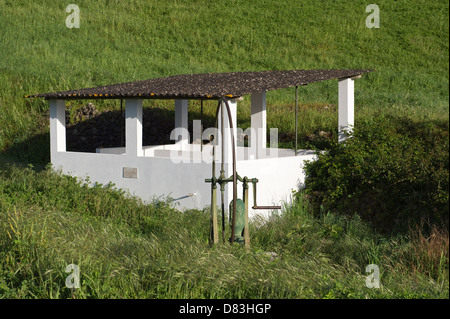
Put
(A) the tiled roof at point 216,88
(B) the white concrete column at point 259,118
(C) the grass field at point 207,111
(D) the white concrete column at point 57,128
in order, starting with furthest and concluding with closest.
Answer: (B) the white concrete column at point 259,118 < (D) the white concrete column at point 57,128 < (A) the tiled roof at point 216,88 < (C) the grass field at point 207,111

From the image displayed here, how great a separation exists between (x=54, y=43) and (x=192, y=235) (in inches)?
856

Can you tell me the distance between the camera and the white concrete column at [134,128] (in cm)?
1188

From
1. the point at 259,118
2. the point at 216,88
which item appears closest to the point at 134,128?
the point at 216,88

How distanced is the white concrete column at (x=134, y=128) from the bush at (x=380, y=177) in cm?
342

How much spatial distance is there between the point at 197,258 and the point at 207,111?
13.8 meters

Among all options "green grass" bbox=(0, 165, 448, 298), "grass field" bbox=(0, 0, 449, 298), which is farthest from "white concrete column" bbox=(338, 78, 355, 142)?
"green grass" bbox=(0, 165, 448, 298)

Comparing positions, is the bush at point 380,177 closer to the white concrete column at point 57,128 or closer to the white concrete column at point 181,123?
the white concrete column at point 181,123

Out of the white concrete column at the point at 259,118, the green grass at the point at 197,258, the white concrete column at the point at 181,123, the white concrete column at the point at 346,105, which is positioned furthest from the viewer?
the white concrete column at the point at 181,123

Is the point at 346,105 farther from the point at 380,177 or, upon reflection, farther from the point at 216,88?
the point at 216,88

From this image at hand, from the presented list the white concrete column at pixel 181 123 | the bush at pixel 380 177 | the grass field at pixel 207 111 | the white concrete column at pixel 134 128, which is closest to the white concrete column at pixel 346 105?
the bush at pixel 380 177

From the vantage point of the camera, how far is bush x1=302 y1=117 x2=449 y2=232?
31.1 ft

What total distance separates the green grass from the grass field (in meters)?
0.03

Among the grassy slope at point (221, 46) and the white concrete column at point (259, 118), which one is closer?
the white concrete column at point (259, 118)

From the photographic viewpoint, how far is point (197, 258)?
7039 millimetres
